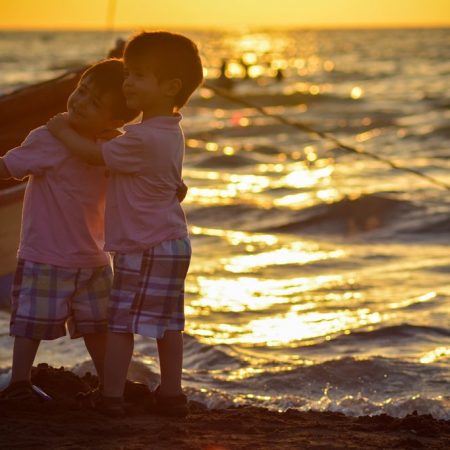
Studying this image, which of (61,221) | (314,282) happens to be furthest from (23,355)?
(314,282)

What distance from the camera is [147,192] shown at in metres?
4.42

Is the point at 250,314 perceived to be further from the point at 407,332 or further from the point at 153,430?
the point at 153,430

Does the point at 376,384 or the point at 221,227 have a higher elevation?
the point at 221,227

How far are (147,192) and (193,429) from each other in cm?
95

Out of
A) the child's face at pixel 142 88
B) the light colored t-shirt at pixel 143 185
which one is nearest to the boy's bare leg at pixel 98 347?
the light colored t-shirt at pixel 143 185

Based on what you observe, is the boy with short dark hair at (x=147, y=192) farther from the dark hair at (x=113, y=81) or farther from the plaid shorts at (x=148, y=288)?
the dark hair at (x=113, y=81)

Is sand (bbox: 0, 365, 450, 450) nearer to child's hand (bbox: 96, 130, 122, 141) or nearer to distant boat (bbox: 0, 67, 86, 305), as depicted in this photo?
child's hand (bbox: 96, 130, 122, 141)

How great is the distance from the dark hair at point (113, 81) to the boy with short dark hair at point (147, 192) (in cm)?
12

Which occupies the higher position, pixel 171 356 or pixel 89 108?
pixel 89 108

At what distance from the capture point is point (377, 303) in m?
8.62

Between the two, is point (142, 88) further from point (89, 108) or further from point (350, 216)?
point (350, 216)

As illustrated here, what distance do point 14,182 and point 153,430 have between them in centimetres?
262

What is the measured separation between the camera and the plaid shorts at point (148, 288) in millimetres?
4418

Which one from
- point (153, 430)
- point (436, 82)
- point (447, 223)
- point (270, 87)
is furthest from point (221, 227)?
point (270, 87)
